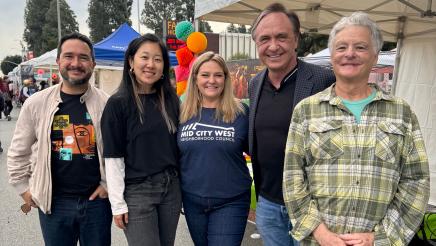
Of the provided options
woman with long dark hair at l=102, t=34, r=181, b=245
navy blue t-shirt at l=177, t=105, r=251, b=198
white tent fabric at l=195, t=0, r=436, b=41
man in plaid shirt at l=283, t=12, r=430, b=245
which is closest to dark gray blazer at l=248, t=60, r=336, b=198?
navy blue t-shirt at l=177, t=105, r=251, b=198

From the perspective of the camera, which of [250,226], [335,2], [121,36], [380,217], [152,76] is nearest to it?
[380,217]

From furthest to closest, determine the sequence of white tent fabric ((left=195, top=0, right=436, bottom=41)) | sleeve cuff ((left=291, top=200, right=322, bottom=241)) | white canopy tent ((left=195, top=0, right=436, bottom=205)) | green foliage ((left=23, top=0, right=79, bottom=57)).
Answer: green foliage ((left=23, top=0, right=79, bottom=57)) < white canopy tent ((left=195, top=0, right=436, bottom=205)) < white tent fabric ((left=195, top=0, right=436, bottom=41)) < sleeve cuff ((left=291, top=200, right=322, bottom=241))

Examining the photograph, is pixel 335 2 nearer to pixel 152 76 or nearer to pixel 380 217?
pixel 152 76

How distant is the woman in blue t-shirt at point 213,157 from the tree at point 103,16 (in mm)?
59648

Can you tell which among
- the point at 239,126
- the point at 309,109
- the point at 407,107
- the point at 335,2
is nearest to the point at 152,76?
the point at 239,126

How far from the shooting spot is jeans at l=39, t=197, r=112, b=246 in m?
2.33

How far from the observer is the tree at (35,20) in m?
59.3

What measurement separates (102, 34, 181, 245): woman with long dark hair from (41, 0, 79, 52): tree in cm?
5402

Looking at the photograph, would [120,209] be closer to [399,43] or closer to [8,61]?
[399,43]

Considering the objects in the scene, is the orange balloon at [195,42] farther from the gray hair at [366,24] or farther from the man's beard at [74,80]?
the gray hair at [366,24]

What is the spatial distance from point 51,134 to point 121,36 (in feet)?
28.7

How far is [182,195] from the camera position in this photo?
2.43 metres

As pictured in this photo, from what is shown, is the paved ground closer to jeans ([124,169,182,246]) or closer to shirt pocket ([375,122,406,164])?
jeans ([124,169,182,246])

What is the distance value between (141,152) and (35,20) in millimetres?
66531
